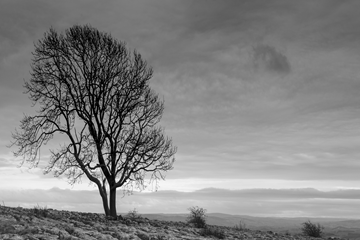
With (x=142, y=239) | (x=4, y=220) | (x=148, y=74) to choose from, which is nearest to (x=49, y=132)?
(x=148, y=74)

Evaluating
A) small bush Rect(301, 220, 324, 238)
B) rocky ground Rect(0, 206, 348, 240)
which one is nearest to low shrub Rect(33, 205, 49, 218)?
rocky ground Rect(0, 206, 348, 240)

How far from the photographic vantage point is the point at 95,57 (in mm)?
25594

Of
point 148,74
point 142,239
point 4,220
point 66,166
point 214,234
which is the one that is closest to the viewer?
point 4,220

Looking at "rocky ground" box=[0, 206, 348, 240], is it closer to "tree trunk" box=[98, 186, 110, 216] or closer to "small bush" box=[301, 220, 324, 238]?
"tree trunk" box=[98, 186, 110, 216]

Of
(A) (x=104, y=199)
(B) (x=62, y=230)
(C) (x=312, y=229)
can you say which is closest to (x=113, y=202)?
(A) (x=104, y=199)

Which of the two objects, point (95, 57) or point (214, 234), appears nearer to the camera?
point (214, 234)

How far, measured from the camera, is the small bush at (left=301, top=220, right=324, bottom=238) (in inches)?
1192

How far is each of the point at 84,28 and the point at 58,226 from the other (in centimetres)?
1464

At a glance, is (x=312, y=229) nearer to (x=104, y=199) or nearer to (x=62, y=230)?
(x=104, y=199)

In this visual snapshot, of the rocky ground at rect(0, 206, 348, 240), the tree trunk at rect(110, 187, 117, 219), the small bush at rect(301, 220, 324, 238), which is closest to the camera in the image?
the rocky ground at rect(0, 206, 348, 240)

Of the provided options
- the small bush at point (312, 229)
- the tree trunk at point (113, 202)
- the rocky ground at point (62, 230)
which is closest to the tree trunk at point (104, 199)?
the tree trunk at point (113, 202)

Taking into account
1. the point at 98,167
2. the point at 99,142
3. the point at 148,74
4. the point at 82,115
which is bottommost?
the point at 98,167

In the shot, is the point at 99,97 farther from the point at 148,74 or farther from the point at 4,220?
the point at 4,220

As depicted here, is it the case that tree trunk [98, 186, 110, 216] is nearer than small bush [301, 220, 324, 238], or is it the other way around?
tree trunk [98, 186, 110, 216]
